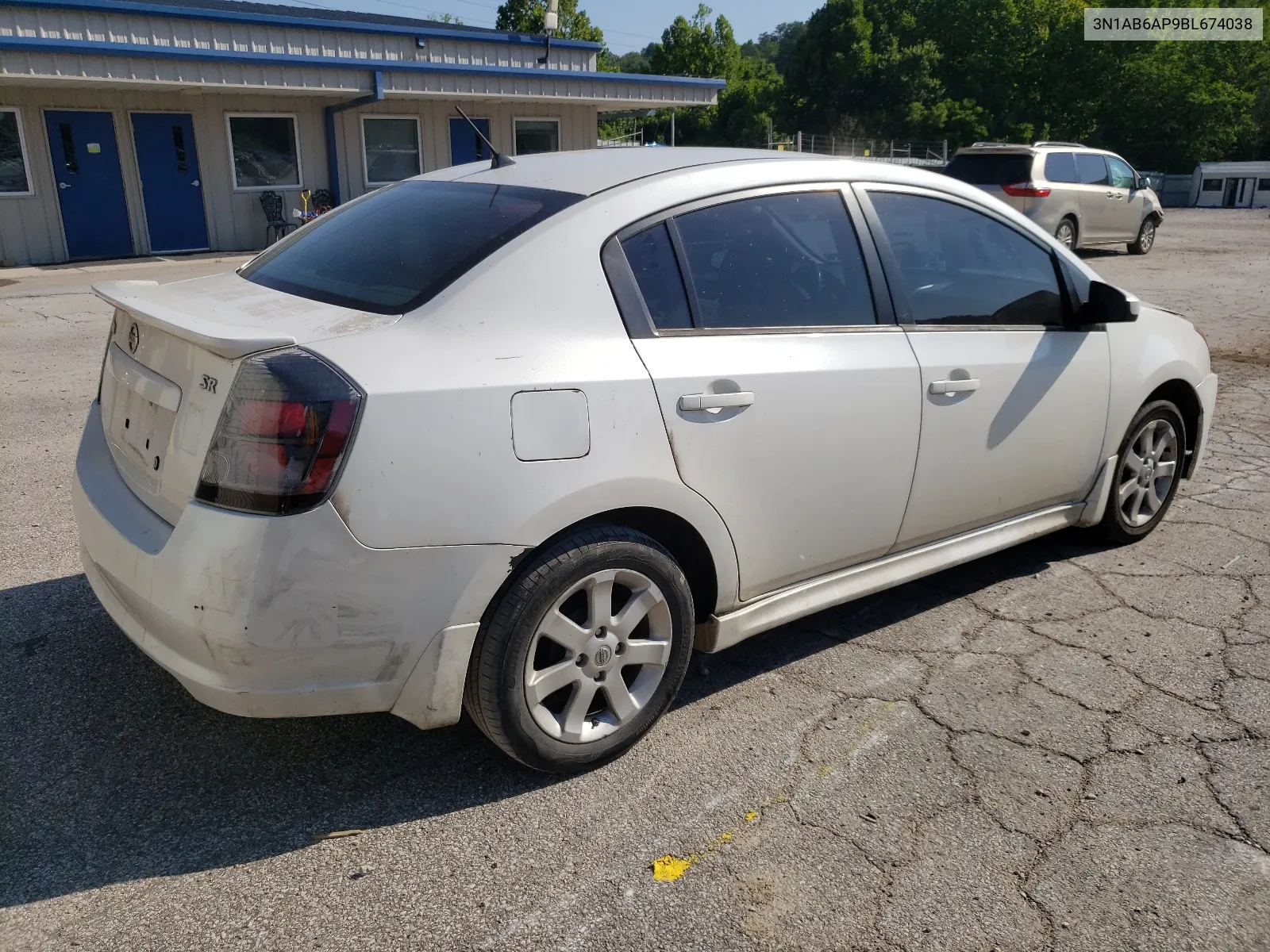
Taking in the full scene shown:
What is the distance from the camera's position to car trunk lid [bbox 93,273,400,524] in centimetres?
254

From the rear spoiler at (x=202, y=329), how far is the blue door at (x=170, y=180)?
17013 mm

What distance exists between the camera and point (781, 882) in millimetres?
2523

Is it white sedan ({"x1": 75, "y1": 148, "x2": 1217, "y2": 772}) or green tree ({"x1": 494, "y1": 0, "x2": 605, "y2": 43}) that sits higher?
green tree ({"x1": 494, "y1": 0, "x2": 605, "y2": 43})

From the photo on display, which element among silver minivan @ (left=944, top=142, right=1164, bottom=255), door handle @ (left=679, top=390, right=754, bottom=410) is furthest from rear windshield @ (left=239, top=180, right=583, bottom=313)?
silver minivan @ (left=944, top=142, right=1164, bottom=255)

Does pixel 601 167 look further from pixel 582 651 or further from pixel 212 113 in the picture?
pixel 212 113

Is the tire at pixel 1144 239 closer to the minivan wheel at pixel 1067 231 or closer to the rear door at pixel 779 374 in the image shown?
the minivan wheel at pixel 1067 231

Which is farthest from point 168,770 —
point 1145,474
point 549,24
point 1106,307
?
point 549,24

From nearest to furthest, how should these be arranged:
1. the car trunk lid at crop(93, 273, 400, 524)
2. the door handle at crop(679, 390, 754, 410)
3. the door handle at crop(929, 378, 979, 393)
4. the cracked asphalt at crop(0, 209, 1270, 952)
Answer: the cracked asphalt at crop(0, 209, 1270, 952) < the car trunk lid at crop(93, 273, 400, 524) < the door handle at crop(679, 390, 754, 410) < the door handle at crop(929, 378, 979, 393)

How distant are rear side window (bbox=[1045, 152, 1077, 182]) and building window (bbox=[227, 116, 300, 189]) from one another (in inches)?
534

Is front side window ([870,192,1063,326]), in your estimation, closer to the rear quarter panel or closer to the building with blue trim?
the rear quarter panel

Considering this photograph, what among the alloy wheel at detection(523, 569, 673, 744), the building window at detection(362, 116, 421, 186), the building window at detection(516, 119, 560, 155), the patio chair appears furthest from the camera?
the building window at detection(516, 119, 560, 155)

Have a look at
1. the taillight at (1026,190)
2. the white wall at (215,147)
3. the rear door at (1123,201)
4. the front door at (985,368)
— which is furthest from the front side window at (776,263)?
the white wall at (215,147)

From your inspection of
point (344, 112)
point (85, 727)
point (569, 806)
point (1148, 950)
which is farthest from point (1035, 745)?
point (344, 112)

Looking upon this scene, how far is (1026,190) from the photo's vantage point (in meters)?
15.9
